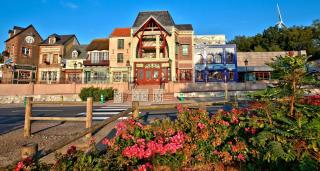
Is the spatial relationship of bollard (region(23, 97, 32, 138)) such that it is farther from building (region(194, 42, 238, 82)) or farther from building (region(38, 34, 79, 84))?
building (region(38, 34, 79, 84))

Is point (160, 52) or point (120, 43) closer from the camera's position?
point (160, 52)

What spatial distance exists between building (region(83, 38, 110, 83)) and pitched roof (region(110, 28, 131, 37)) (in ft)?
8.45

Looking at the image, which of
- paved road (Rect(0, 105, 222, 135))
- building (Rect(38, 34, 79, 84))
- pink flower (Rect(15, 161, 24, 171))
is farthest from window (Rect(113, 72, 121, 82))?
pink flower (Rect(15, 161, 24, 171))

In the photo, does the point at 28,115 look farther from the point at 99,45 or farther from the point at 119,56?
the point at 99,45

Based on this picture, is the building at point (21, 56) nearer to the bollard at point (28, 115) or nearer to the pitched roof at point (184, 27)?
the pitched roof at point (184, 27)

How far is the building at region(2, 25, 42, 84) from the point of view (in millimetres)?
37938

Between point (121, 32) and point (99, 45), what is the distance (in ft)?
15.4

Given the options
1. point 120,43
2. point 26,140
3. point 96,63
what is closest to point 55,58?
point 96,63

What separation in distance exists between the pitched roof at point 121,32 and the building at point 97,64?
2574 millimetres

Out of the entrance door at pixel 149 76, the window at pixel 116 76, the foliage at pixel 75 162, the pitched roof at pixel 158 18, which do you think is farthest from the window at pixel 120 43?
the foliage at pixel 75 162

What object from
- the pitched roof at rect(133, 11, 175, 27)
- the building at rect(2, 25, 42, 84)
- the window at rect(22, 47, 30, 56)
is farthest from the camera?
the window at rect(22, 47, 30, 56)

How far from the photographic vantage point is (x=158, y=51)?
104 feet

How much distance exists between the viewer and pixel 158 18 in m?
35.5

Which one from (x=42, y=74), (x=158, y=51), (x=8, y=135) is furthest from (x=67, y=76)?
(x=8, y=135)
